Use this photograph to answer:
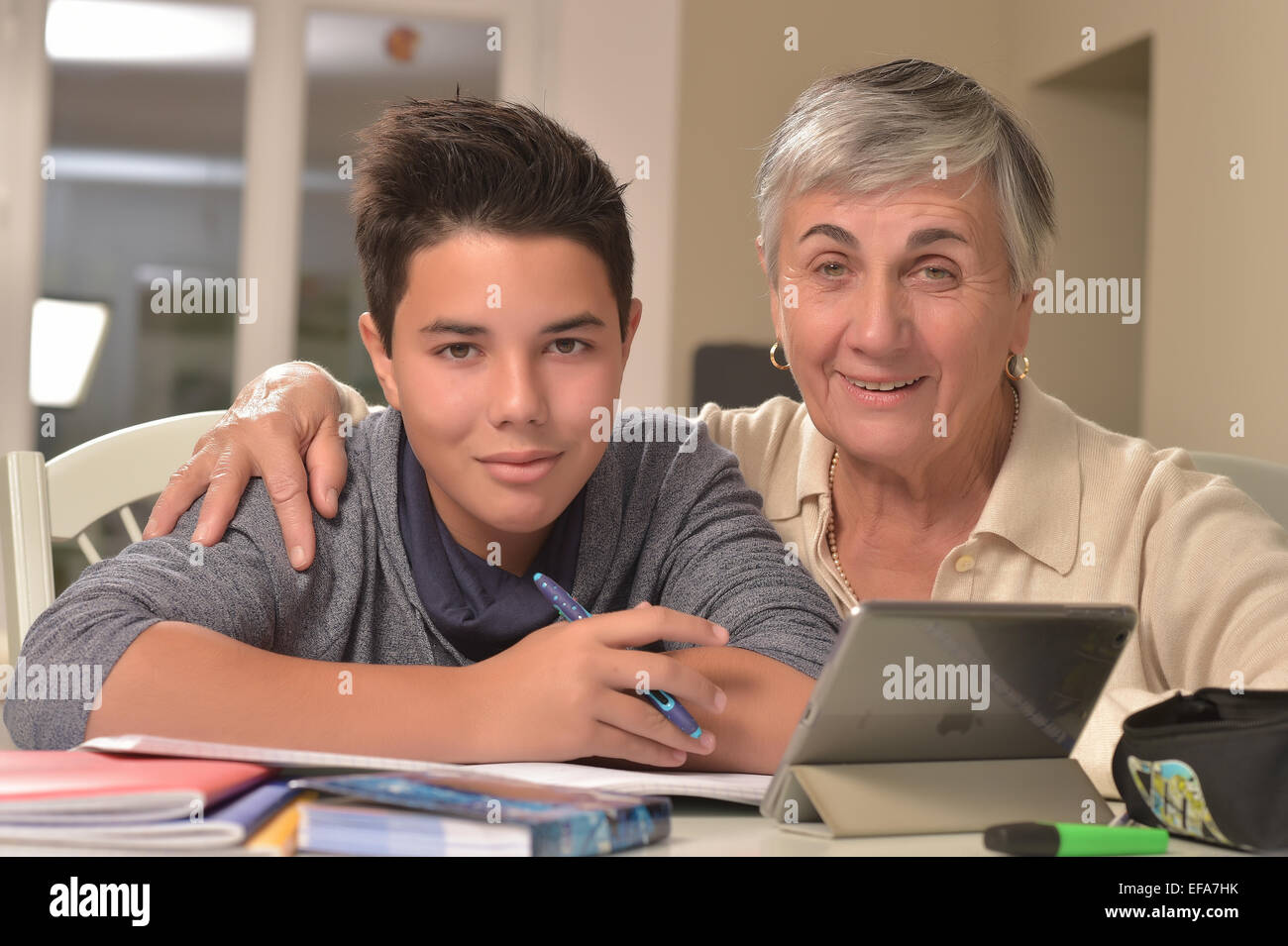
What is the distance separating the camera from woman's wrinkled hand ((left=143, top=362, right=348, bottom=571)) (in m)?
1.03

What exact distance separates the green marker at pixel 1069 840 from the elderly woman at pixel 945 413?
1.76 feet

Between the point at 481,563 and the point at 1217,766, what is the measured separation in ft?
2.13

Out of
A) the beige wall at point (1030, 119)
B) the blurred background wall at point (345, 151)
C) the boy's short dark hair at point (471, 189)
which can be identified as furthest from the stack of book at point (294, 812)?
the blurred background wall at point (345, 151)

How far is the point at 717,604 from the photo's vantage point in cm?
107

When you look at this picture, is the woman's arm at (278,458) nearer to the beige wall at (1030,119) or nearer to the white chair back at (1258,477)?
the white chair back at (1258,477)

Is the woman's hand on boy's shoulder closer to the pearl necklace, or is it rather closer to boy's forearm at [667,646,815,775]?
boy's forearm at [667,646,815,775]

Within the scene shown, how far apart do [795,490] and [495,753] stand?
65 cm

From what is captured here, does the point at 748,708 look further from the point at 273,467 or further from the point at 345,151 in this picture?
the point at 345,151

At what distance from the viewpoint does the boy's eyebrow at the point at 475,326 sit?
0.99 meters

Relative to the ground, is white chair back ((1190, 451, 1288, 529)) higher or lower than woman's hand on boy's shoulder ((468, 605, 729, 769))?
higher

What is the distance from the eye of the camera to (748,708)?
2.87 feet

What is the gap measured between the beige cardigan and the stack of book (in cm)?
68

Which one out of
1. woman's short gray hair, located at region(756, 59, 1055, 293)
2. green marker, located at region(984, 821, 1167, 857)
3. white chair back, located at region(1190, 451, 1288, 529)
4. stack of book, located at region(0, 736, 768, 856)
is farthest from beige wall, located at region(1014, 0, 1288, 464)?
stack of book, located at region(0, 736, 768, 856)
